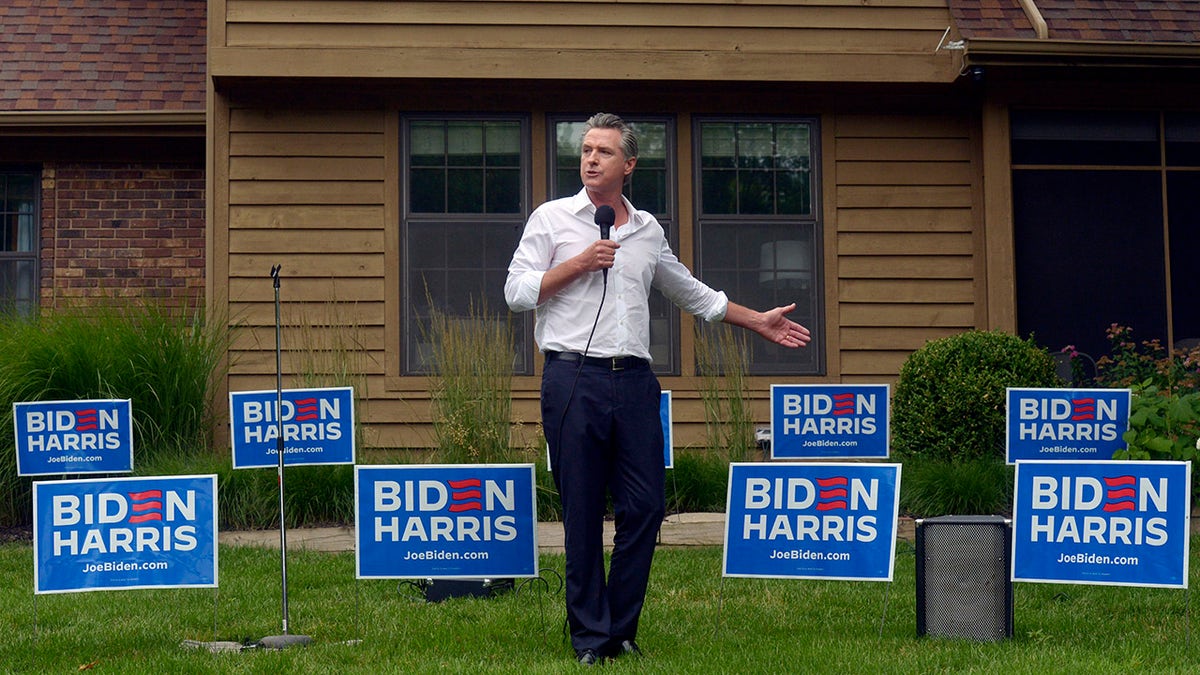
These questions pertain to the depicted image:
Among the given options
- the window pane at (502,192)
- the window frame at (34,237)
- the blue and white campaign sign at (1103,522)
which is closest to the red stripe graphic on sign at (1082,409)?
the blue and white campaign sign at (1103,522)

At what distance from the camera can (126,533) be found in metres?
5.53

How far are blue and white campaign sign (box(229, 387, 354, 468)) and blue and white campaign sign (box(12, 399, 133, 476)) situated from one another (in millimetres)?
831

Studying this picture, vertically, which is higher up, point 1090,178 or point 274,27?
point 274,27

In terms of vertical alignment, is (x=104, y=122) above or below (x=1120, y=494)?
above

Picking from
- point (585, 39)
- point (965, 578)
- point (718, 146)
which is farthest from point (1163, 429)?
point (585, 39)

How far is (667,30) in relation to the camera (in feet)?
35.6

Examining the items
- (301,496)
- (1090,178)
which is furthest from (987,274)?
(301,496)

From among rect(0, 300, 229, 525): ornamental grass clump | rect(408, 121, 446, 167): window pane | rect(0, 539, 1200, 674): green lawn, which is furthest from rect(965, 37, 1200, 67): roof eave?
rect(0, 300, 229, 525): ornamental grass clump

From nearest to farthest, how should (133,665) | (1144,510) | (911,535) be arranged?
(133,665)
(1144,510)
(911,535)

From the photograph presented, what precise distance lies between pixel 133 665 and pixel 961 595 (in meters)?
3.15

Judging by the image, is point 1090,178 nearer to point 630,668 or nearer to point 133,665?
point 630,668

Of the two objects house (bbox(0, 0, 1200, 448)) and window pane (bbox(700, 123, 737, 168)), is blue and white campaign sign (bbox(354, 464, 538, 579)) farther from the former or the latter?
window pane (bbox(700, 123, 737, 168))

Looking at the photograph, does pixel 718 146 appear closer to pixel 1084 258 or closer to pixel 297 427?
pixel 1084 258

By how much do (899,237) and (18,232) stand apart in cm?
776
